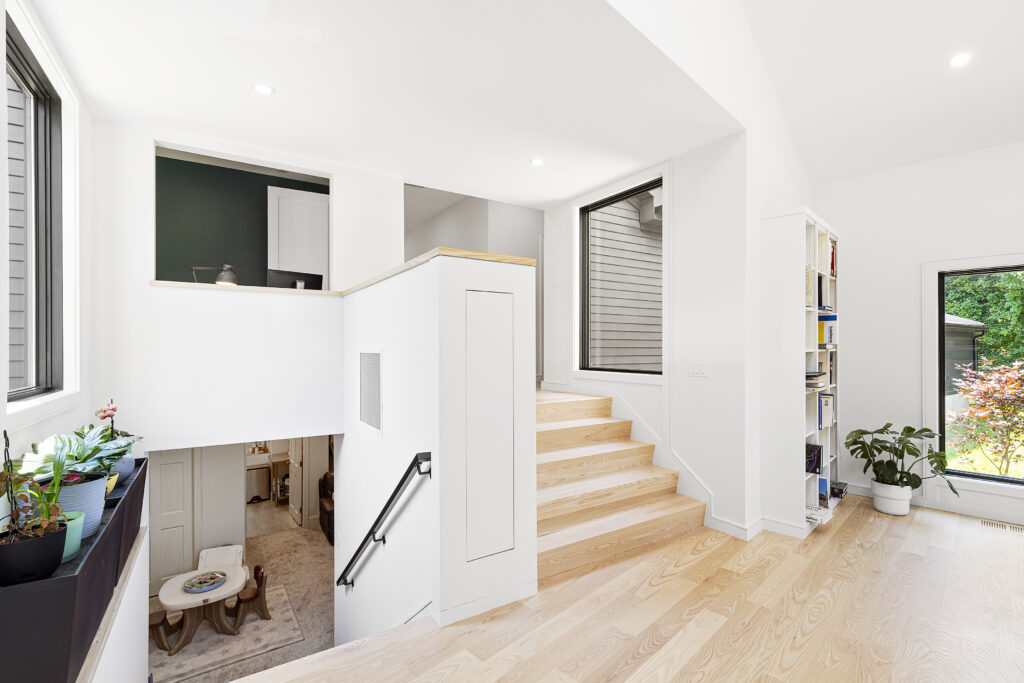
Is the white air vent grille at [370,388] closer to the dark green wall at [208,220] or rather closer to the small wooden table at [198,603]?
the dark green wall at [208,220]

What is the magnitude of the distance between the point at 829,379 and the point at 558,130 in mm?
2880

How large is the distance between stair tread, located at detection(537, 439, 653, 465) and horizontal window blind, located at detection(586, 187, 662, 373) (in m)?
0.91

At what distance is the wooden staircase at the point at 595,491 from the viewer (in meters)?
2.87

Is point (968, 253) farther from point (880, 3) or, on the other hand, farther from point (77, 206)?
point (77, 206)

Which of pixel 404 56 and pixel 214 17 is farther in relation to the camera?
pixel 404 56

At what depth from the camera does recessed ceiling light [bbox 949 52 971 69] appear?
307 centimetres

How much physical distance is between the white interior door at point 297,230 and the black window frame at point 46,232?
1920mm

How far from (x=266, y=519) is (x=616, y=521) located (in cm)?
640

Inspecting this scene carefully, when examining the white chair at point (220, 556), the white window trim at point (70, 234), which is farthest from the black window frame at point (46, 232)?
the white chair at point (220, 556)

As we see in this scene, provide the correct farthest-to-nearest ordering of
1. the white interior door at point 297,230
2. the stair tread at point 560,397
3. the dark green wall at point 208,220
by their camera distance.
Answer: the dark green wall at point 208,220 < the white interior door at point 297,230 < the stair tread at point 560,397

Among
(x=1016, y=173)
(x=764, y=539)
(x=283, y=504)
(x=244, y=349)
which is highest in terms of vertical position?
(x=1016, y=173)

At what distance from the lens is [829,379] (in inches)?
151

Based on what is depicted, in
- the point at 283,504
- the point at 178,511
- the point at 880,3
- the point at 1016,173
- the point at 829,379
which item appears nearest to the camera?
the point at 880,3

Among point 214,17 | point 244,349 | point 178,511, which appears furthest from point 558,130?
point 178,511
